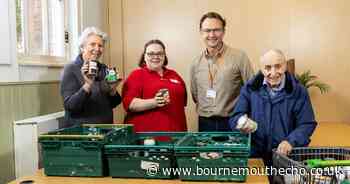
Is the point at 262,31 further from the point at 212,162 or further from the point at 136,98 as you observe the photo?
the point at 212,162

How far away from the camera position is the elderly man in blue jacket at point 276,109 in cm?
187

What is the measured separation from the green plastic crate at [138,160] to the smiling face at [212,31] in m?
1.03

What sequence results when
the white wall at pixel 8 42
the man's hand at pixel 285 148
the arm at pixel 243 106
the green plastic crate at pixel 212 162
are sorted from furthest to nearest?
the white wall at pixel 8 42 < the arm at pixel 243 106 < the man's hand at pixel 285 148 < the green plastic crate at pixel 212 162

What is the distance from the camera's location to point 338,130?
3.24 m

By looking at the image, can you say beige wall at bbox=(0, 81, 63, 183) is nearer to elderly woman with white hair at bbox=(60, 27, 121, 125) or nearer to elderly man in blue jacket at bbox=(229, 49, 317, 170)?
elderly woman with white hair at bbox=(60, 27, 121, 125)

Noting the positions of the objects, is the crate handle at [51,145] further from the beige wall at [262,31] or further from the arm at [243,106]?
the beige wall at [262,31]

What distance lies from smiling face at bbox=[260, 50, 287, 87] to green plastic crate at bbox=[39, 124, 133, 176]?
838 mm

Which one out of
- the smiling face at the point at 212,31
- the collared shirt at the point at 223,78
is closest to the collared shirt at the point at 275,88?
the collared shirt at the point at 223,78

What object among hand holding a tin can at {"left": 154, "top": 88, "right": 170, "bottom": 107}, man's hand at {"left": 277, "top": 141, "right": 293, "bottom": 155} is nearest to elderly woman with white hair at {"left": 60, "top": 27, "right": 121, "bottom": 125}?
hand holding a tin can at {"left": 154, "top": 88, "right": 170, "bottom": 107}

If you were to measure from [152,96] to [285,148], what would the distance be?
0.92m

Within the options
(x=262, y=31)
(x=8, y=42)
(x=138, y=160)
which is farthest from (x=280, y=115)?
(x=262, y=31)

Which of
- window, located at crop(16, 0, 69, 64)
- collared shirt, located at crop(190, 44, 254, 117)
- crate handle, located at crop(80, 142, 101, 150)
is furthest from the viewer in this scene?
window, located at crop(16, 0, 69, 64)

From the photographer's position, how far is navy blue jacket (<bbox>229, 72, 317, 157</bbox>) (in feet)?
6.20

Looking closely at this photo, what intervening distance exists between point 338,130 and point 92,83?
7.30 ft
